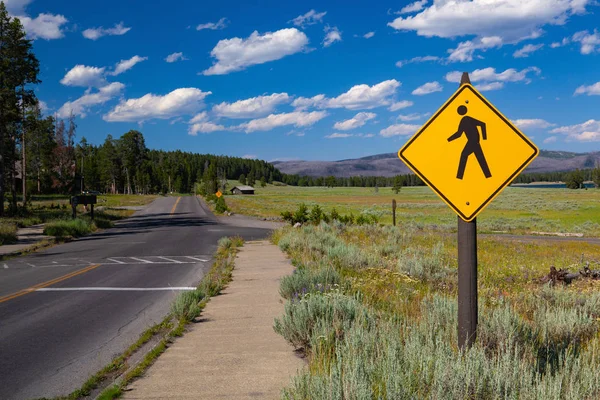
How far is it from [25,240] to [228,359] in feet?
78.9

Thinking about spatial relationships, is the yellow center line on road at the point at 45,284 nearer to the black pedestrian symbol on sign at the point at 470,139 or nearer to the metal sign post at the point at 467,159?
the metal sign post at the point at 467,159

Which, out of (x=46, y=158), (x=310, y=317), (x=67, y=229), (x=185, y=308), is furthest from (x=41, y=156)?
(x=310, y=317)

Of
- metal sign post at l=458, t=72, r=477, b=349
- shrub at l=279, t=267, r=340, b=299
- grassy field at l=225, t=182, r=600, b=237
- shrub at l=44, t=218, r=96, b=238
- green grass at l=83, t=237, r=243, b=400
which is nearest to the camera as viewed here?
metal sign post at l=458, t=72, r=477, b=349

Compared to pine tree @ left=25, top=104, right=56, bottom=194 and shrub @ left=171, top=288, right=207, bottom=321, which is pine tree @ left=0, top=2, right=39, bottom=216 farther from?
pine tree @ left=25, top=104, right=56, bottom=194

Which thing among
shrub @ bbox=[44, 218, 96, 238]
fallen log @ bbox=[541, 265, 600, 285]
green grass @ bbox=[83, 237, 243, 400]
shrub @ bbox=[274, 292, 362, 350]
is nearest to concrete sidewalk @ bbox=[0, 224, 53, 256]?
shrub @ bbox=[44, 218, 96, 238]

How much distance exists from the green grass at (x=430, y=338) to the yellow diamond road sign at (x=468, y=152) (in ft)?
4.02

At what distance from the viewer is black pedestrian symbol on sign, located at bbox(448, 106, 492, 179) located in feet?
13.4

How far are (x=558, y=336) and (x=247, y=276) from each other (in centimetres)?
826

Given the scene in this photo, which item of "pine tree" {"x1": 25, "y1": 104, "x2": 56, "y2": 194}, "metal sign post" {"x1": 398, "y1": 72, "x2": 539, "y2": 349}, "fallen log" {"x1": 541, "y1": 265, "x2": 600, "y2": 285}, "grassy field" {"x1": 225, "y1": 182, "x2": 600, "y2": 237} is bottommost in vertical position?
"grassy field" {"x1": 225, "y1": 182, "x2": 600, "y2": 237}

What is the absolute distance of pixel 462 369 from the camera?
359 centimetres

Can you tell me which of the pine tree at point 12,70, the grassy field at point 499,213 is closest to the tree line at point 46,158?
the pine tree at point 12,70

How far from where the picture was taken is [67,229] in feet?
93.7

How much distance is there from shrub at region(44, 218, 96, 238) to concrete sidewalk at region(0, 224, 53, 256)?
0.54m

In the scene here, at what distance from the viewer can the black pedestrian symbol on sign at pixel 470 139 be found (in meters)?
4.09
